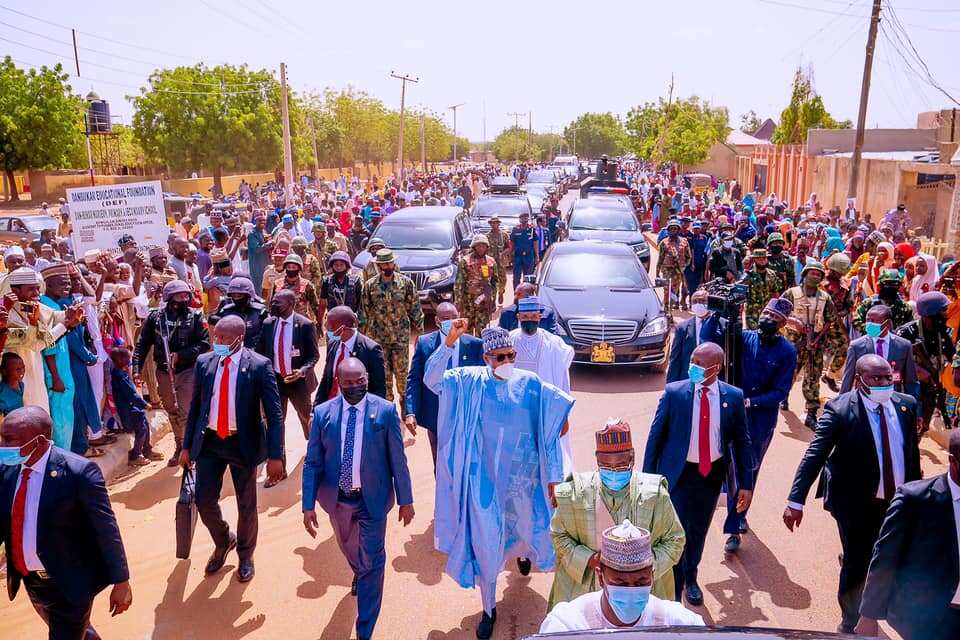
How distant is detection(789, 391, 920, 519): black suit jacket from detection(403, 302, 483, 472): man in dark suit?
2.58 m

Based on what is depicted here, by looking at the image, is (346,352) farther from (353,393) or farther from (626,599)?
(626,599)

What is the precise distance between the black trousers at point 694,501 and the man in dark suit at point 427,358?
1.96m

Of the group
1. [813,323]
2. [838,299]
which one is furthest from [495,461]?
[838,299]

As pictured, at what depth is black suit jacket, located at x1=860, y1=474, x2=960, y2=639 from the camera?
379 centimetres

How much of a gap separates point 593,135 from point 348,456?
4907 inches

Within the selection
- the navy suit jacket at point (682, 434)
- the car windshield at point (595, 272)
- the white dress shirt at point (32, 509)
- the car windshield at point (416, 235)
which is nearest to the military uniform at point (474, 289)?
the car windshield at point (595, 272)

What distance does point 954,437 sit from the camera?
3.76 meters

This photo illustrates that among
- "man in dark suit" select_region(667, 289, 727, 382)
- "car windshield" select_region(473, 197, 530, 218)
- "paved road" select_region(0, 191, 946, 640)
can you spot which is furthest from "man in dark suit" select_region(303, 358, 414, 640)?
"car windshield" select_region(473, 197, 530, 218)

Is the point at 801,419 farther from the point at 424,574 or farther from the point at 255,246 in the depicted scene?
the point at 255,246

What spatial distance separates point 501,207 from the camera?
21953 millimetres

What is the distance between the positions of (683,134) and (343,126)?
3052 cm

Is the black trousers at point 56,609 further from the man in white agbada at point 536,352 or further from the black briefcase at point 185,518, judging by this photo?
the man in white agbada at point 536,352

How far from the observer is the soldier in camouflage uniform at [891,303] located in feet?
25.6

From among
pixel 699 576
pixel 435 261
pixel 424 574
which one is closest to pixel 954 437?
pixel 699 576
